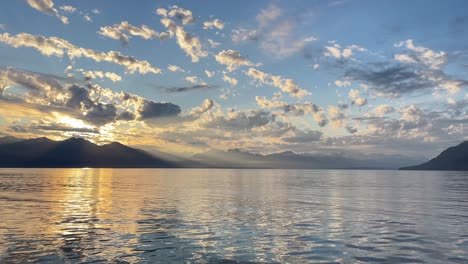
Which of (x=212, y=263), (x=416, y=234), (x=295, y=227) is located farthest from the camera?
(x=295, y=227)

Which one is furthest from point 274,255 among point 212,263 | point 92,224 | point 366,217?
point 366,217

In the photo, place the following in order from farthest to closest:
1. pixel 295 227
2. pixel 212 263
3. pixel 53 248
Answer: pixel 295 227 < pixel 53 248 < pixel 212 263

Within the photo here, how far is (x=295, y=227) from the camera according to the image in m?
41.0

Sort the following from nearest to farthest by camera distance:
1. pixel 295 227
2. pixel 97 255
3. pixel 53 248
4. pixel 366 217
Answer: pixel 97 255 → pixel 53 248 → pixel 295 227 → pixel 366 217

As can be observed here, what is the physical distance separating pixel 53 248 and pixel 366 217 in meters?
37.6

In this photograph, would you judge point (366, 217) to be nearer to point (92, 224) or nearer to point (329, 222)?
point (329, 222)

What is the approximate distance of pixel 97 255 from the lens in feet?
89.0

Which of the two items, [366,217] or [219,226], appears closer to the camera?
[219,226]

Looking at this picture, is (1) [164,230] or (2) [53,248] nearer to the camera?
(2) [53,248]

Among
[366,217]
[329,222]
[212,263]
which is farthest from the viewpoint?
[366,217]

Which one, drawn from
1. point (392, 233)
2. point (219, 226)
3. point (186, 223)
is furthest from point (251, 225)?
point (392, 233)

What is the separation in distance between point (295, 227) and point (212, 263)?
58.1ft

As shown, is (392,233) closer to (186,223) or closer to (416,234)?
(416,234)

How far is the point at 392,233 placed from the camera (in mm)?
38062
